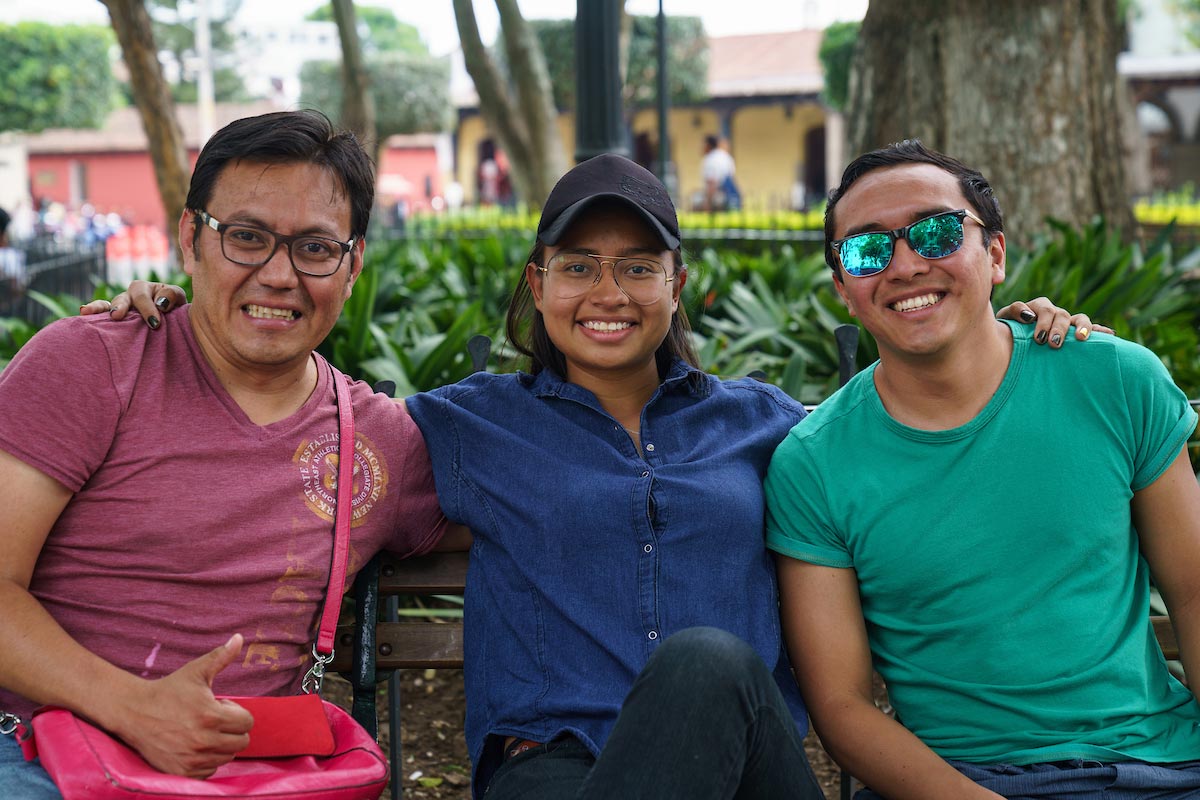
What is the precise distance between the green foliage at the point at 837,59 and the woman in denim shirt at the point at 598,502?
70.3ft

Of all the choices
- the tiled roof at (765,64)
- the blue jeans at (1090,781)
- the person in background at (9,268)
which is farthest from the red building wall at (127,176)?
the blue jeans at (1090,781)

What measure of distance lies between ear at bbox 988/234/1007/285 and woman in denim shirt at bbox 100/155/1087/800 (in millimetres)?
86

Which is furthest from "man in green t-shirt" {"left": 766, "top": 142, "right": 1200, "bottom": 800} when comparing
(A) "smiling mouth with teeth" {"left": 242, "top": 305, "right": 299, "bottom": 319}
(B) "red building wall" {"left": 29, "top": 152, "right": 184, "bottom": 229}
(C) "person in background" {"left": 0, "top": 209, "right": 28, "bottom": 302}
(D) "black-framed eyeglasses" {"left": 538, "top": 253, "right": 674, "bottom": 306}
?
(B) "red building wall" {"left": 29, "top": 152, "right": 184, "bottom": 229}

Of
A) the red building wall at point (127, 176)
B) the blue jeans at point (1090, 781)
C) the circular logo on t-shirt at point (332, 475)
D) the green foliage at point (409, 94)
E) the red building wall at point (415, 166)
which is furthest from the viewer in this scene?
the red building wall at point (127, 176)

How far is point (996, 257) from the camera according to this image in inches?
102

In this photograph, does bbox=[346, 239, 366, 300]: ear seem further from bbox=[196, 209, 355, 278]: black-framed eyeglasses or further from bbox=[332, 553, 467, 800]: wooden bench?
bbox=[332, 553, 467, 800]: wooden bench

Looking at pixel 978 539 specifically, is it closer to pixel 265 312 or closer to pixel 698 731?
pixel 698 731

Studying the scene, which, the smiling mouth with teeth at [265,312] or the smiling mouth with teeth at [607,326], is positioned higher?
the smiling mouth with teeth at [265,312]

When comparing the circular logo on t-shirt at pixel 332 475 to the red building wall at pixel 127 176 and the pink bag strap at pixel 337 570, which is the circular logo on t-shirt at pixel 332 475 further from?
the red building wall at pixel 127 176

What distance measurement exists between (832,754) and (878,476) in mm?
571

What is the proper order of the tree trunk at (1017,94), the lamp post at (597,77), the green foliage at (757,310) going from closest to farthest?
1. the green foliage at (757,310)
2. the lamp post at (597,77)
3. the tree trunk at (1017,94)

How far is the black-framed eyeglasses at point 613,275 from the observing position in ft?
8.62

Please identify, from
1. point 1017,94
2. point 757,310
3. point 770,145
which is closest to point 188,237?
point 757,310

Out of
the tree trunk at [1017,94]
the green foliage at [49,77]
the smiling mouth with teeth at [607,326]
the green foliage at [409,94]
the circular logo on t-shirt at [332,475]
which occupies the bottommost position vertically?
the circular logo on t-shirt at [332,475]
